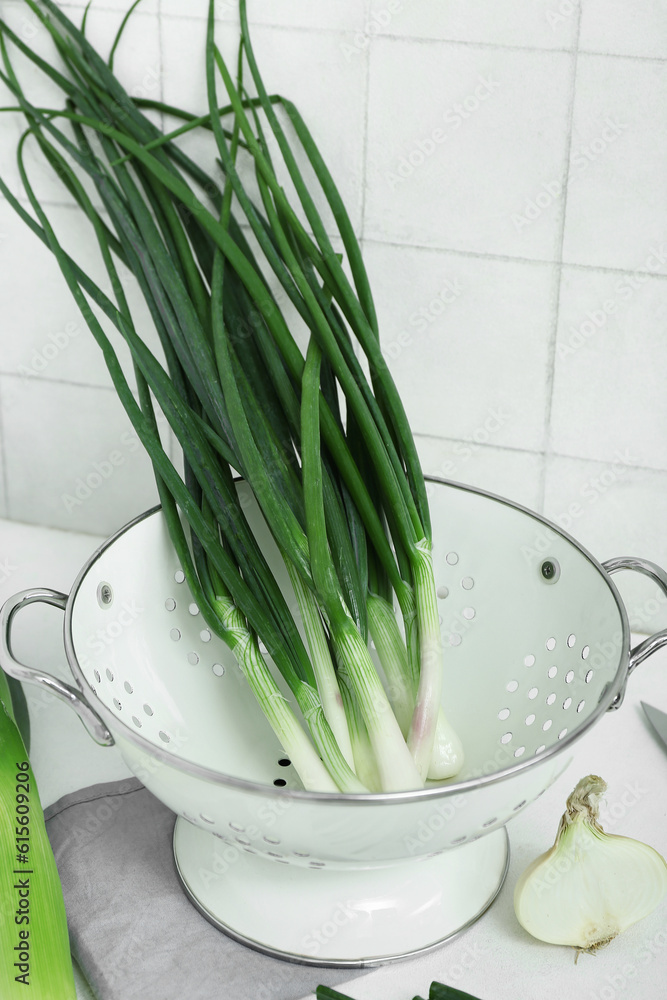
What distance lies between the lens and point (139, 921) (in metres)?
0.65

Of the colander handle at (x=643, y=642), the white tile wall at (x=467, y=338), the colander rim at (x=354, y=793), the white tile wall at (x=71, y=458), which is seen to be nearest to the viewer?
the colander rim at (x=354, y=793)

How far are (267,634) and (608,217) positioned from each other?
46cm

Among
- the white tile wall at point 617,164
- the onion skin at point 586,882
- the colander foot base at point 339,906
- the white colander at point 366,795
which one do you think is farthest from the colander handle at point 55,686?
the white tile wall at point 617,164

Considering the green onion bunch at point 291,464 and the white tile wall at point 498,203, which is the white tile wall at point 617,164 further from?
the green onion bunch at point 291,464

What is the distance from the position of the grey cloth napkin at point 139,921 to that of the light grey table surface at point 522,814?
0.10 feet

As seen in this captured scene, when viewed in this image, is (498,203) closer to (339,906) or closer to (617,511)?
(617,511)

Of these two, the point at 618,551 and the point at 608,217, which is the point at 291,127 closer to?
the point at 608,217

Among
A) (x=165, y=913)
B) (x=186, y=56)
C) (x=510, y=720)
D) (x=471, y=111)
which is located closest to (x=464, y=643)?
(x=510, y=720)

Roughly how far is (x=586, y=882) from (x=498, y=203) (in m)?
0.55

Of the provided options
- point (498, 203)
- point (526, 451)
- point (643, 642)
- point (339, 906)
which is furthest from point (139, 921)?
point (498, 203)

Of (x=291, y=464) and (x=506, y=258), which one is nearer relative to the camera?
(x=291, y=464)

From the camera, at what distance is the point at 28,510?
3.68ft

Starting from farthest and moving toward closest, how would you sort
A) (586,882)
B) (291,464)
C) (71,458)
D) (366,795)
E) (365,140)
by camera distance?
(71,458), (365,140), (291,464), (586,882), (366,795)

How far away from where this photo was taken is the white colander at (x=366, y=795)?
1.77ft
